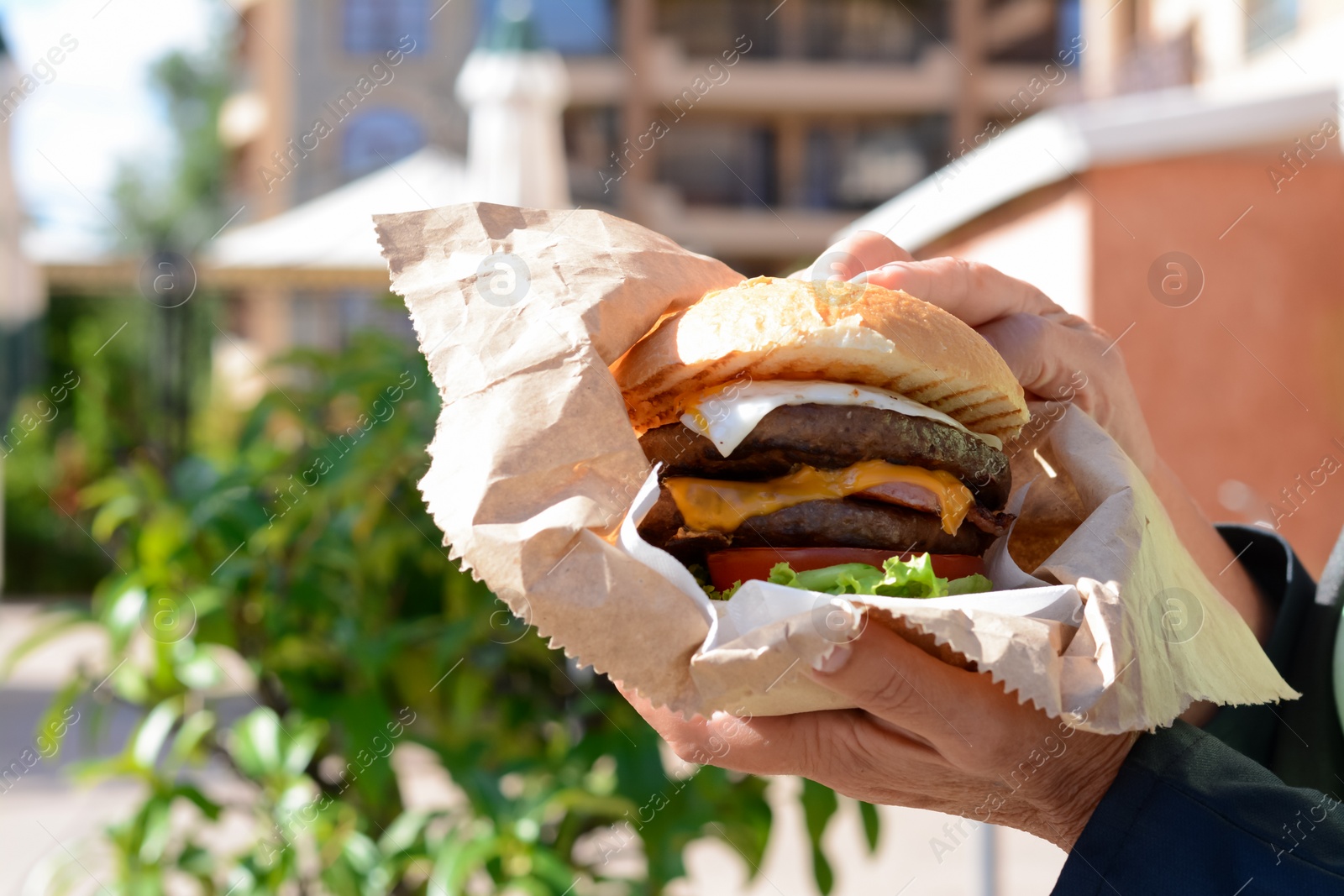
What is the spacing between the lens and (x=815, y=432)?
5.43 feet

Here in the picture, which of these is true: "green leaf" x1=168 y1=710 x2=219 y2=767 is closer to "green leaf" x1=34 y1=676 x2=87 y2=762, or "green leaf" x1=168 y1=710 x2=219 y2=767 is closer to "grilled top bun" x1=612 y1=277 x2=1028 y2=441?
"green leaf" x1=34 y1=676 x2=87 y2=762

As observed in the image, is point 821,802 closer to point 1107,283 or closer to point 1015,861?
point 1107,283

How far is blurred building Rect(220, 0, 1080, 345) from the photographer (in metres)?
26.2

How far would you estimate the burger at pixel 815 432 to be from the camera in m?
1.62

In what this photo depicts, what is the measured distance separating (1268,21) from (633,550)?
14.6 m

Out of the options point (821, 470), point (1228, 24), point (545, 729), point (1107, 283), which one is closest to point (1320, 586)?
point (821, 470)

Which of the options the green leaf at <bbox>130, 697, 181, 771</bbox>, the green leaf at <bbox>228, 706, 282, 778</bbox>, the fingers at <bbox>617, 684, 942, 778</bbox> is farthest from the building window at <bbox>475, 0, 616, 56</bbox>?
the fingers at <bbox>617, 684, 942, 778</bbox>

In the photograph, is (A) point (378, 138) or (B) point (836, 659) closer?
(B) point (836, 659)

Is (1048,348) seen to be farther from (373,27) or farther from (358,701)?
(373,27)

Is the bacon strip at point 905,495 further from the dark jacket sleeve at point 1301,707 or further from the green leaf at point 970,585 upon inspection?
the dark jacket sleeve at point 1301,707

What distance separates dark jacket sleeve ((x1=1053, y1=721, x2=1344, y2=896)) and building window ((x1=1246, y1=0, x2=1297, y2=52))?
42.6 ft

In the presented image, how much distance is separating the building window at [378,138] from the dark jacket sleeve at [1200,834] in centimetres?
2708

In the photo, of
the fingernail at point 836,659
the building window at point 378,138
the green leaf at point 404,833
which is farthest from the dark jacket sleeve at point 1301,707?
the building window at point 378,138

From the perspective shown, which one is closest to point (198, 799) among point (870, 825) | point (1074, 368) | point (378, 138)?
point (870, 825)
